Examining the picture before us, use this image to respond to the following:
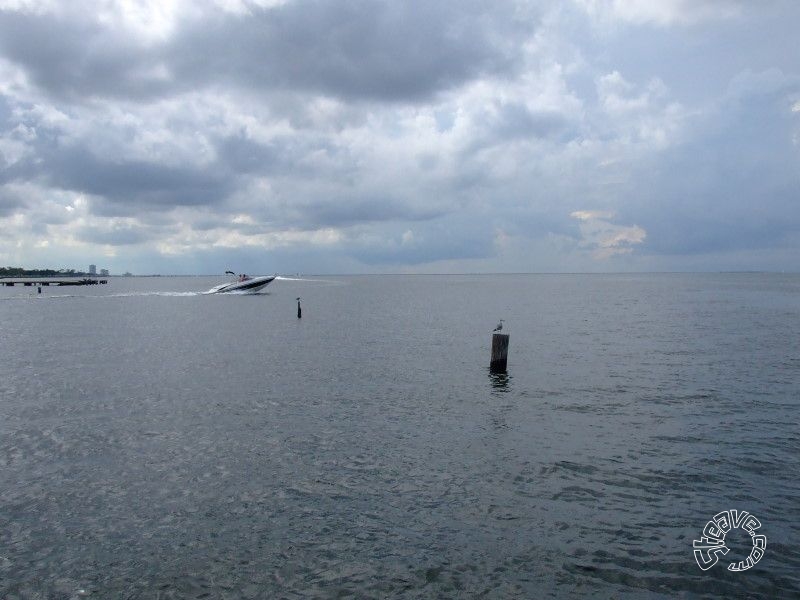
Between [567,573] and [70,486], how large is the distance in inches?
510

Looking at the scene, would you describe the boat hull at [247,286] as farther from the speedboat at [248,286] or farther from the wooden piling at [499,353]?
the wooden piling at [499,353]

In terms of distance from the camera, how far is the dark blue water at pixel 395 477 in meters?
10.9

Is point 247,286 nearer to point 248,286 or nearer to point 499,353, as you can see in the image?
point 248,286

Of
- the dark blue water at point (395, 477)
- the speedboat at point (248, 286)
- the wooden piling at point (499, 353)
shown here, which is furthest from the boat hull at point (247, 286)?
the wooden piling at point (499, 353)

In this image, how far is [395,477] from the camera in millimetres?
15789

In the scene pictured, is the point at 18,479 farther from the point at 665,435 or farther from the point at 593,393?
the point at 593,393

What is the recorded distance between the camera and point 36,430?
20.5 metres

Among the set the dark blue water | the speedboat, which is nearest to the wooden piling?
the dark blue water

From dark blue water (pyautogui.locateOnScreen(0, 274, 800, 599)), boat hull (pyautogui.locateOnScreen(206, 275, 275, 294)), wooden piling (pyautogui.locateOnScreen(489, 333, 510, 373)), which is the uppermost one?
boat hull (pyautogui.locateOnScreen(206, 275, 275, 294))

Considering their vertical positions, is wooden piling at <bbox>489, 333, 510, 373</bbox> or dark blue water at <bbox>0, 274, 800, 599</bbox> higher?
wooden piling at <bbox>489, 333, 510, 373</bbox>

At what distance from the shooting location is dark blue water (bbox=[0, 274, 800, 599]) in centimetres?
1092

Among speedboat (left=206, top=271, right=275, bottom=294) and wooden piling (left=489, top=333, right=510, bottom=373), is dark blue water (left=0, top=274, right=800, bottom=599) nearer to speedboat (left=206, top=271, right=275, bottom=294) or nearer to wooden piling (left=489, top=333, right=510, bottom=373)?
wooden piling (left=489, top=333, right=510, bottom=373)

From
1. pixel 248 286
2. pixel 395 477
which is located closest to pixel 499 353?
pixel 395 477

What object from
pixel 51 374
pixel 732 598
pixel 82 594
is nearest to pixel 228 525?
pixel 82 594
